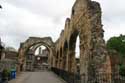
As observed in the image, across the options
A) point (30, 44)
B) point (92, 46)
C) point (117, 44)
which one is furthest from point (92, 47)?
point (117, 44)

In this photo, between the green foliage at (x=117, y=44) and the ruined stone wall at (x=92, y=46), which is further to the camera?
the green foliage at (x=117, y=44)

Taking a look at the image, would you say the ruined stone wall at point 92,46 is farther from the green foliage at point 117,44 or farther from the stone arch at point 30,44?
the green foliage at point 117,44

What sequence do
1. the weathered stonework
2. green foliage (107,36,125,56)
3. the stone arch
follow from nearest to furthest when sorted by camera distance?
the weathered stonework, the stone arch, green foliage (107,36,125,56)

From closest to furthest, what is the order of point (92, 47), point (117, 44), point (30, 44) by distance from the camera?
point (92, 47) → point (30, 44) → point (117, 44)

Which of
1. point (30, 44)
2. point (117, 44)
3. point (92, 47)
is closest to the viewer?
point (92, 47)

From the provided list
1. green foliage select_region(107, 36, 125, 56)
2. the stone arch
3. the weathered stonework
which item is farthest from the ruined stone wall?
green foliage select_region(107, 36, 125, 56)

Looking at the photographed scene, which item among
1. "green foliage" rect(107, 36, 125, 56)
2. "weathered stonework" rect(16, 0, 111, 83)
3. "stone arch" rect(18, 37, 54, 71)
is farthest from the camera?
"green foliage" rect(107, 36, 125, 56)

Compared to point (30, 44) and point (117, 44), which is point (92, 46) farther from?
point (117, 44)

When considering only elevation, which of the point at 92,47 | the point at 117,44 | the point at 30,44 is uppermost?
the point at 117,44

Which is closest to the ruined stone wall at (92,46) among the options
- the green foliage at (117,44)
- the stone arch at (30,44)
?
the stone arch at (30,44)

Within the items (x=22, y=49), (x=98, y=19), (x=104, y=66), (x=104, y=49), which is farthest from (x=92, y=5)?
(x=22, y=49)

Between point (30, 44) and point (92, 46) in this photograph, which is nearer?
point (92, 46)

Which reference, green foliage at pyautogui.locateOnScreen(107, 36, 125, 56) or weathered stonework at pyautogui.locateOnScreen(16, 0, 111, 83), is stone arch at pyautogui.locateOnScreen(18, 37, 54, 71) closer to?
green foliage at pyautogui.locateOnScreen(107, 36, 125, 56)

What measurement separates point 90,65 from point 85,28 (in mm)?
2647
